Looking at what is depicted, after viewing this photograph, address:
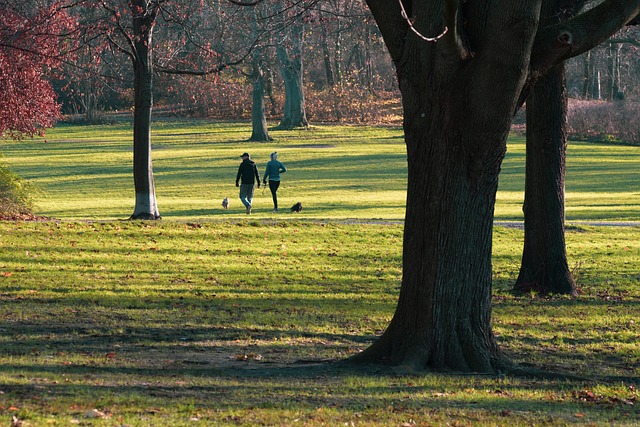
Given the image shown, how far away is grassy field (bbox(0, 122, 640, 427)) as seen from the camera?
7.26 meters

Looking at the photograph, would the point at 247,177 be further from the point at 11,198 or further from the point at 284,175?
the point at 284,175

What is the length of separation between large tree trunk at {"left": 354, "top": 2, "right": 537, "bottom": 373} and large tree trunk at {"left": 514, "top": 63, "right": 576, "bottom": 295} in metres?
6.05

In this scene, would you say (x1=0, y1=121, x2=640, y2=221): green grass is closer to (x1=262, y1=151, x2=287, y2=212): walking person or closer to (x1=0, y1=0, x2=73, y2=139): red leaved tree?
(x1=262, y1=151, x2=287, y2=212): walking person

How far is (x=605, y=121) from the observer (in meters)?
61.5

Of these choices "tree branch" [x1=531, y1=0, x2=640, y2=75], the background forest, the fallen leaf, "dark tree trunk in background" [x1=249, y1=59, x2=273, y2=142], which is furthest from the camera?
the background forest

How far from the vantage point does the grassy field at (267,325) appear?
726 centimetres

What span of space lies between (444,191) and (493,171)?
0.50 metres

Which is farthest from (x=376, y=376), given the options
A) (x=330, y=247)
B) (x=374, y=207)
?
(x=374, y=207)

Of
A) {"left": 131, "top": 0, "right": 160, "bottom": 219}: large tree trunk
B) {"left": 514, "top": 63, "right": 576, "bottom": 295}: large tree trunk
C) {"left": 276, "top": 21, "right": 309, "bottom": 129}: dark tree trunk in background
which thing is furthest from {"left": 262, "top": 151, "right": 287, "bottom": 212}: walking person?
{"left": 276, "top": 21, "right": 309, "bottom": 129}: dark tree trunk in background

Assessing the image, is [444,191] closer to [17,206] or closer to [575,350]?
[575,350]

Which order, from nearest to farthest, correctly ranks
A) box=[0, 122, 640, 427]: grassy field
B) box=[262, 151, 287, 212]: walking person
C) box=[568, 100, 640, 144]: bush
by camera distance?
1. box=[0, 122, 640, 427]: grassy field
2. box=[262, 151, 287, 212]: walking person
3. box=[568, 100, 640, 144]: bush

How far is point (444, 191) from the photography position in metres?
9.12

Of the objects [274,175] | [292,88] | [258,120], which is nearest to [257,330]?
[274,175]

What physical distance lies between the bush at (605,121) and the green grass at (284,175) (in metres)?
3.61
